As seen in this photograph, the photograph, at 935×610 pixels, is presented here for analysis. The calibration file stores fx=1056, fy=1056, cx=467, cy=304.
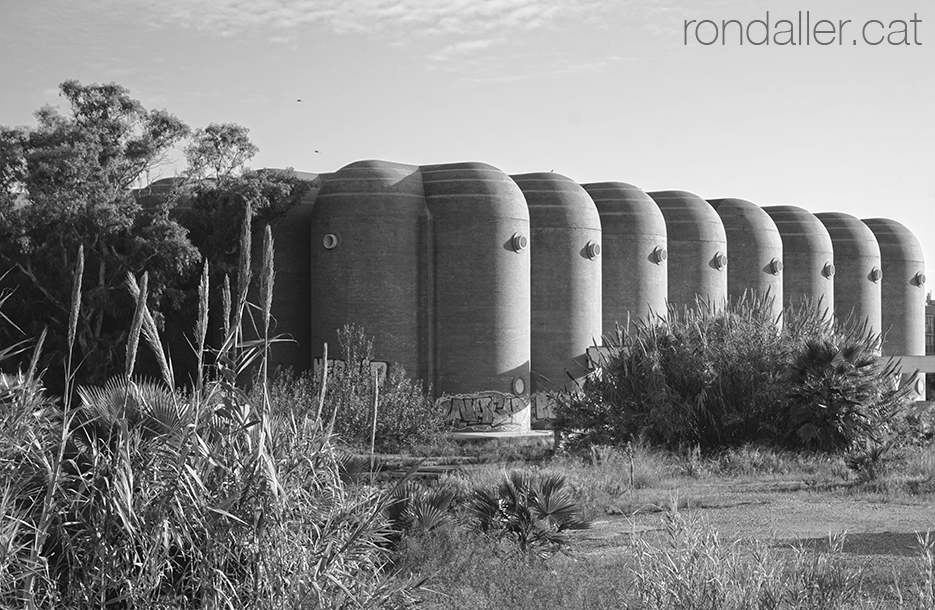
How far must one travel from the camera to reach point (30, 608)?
18.2 feet

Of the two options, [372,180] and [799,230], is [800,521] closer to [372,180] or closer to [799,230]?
[372,180]

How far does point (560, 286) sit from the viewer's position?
42.7m

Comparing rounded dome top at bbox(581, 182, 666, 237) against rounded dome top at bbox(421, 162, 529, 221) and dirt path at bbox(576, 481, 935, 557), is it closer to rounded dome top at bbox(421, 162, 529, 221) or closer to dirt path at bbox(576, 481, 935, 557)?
rounded dome top at bbox(421, 162, 529, 221)

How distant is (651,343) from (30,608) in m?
23.6

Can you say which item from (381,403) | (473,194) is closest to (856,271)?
(473,194)

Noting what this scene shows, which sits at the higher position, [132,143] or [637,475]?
[132,143]

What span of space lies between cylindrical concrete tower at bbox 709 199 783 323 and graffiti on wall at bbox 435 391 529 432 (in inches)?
761

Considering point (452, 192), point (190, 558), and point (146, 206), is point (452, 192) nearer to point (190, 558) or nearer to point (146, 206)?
point (146, 206)

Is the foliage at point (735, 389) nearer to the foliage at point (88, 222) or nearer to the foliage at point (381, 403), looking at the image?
the foliage at point (381, 403)

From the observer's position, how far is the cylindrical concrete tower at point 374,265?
38469 mm

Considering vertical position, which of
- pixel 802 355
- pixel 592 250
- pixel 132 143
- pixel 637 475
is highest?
pixel 132 143

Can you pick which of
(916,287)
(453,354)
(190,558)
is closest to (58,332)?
(453,354)

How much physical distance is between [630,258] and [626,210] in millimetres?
2226

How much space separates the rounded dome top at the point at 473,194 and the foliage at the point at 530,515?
27.9 meters
